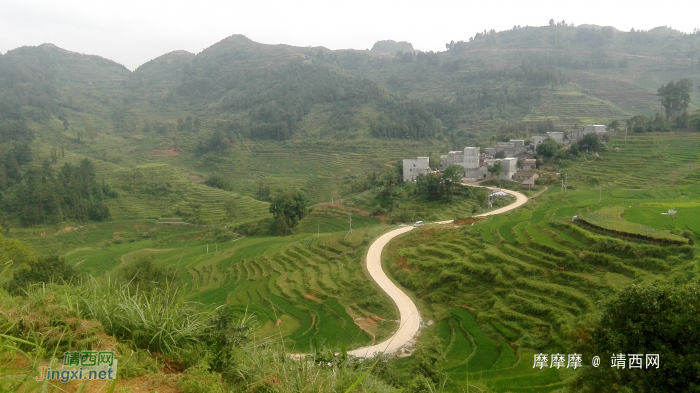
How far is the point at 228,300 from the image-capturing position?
63.6ft

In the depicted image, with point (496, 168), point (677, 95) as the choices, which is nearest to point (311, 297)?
point (496, 168)

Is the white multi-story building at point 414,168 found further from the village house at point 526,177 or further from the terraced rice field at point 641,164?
the terraced rice field at point 641,164

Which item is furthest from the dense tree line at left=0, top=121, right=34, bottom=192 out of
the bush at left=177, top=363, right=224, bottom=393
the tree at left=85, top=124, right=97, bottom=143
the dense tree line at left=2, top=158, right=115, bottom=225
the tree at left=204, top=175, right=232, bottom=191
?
the bush at left=177, top=363, right=224, bottom=393

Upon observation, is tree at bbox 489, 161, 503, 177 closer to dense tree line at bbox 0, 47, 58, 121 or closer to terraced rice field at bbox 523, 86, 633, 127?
terraced rice field at bbox 523, 86, 633, 127

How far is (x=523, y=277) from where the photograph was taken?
15.1 m

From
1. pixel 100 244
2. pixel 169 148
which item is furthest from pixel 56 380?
pixel 169 148

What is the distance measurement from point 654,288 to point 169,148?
7127 cm

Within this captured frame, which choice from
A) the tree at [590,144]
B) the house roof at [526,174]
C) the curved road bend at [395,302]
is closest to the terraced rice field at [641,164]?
the tree at [590,144]

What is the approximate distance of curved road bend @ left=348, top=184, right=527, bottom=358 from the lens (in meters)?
13.2

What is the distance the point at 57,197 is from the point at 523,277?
4090cm

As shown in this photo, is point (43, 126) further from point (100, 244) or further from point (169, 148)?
point (100, 244)

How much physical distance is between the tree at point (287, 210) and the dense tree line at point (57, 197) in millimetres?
18647

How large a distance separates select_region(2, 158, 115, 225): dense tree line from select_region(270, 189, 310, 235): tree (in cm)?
1865

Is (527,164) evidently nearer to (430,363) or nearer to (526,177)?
(526,177)
